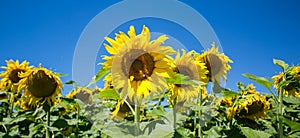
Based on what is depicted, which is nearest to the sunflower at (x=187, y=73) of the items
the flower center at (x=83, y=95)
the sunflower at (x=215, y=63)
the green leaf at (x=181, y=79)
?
the sunflower at (x=215, y=63)

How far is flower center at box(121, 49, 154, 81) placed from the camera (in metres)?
2.20

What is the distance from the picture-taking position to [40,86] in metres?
3.92

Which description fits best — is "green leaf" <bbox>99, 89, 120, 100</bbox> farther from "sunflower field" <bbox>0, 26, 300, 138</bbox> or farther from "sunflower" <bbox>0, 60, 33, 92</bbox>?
"sunflower" <bbox>0, 60, 33, 92</bbox>

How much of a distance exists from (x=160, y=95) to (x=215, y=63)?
1.52 meters

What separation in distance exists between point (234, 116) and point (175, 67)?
1137 mm

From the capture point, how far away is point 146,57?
223 centimetres

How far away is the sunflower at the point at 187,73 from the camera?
9.82 ft

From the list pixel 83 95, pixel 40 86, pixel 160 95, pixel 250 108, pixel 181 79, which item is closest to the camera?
pixel 181 79

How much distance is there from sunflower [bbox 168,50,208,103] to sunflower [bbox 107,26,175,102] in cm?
73

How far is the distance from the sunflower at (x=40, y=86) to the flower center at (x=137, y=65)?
192cm

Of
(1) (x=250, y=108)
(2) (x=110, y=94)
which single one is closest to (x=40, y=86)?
(2) (x=110, y=94)

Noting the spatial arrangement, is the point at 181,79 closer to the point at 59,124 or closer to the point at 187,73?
the point at 187,73

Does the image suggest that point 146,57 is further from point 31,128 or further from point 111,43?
point 31,128

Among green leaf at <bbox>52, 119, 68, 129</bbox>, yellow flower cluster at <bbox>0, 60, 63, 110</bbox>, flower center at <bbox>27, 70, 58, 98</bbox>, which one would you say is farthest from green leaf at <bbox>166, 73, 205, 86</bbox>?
flower center at <bbox>27, 70, 58, 98</bbox>
